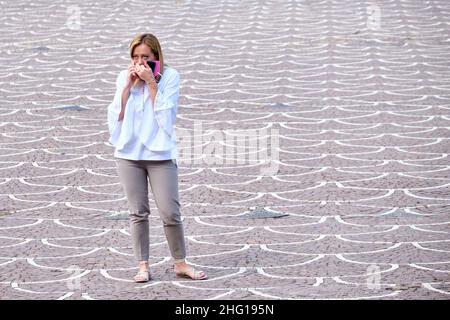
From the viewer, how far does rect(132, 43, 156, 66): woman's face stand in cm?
500

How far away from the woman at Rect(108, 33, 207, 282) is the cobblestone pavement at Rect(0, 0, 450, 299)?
0.42 meters

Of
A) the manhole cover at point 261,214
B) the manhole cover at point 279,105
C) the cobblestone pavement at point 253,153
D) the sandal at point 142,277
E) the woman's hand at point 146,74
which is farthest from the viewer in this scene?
the manhole cover at point 279,105

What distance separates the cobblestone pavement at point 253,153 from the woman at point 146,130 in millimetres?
416

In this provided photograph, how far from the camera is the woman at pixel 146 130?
4.97m

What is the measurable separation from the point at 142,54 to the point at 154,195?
0.69m

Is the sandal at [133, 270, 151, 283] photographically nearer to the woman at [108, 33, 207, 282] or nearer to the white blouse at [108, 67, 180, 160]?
the woman at [108, 33, 207, 282]

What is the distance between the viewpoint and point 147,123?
4.99 metres

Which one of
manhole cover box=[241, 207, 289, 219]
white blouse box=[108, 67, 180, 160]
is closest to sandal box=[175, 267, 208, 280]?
→ white blouse box=[108, 67, 180, 160]

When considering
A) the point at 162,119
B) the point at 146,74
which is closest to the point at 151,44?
the point at 146,74

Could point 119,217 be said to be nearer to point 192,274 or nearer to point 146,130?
point 192,274

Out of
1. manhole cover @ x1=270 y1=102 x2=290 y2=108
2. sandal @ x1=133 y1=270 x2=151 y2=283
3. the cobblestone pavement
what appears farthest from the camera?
manhole cover @ x1=270 y1=102 x2=290 y2=108
